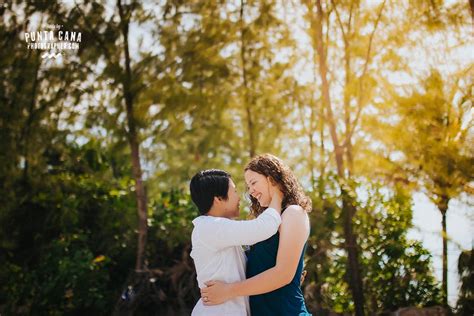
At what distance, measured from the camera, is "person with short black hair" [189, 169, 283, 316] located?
6.51 ft

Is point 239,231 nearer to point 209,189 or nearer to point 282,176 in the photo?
point 209,189

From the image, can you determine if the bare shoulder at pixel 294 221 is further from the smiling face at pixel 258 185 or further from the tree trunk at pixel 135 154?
the tree trunk at pixel 135 154

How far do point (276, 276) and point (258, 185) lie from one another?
1.24ft

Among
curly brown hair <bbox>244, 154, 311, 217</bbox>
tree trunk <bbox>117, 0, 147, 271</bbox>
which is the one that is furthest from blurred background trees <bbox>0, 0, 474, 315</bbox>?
curly brown hair <bbox>244, 154, 311, 217</bbox>

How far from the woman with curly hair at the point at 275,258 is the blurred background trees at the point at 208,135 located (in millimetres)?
3338

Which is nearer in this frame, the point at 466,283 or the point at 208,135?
the point at 466,283

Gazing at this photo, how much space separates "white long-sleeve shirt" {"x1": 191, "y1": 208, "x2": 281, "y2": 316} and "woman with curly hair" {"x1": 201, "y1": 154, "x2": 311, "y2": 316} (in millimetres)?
43

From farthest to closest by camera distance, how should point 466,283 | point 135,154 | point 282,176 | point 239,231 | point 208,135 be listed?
point 208,135 → point 135,154 → point 466,283 → point 282,176 → point 239,231

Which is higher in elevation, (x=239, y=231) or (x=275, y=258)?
(x=239, y=231)

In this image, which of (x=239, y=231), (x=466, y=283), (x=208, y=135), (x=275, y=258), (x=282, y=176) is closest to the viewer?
(x=239, y=231)

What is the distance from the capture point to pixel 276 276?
2.00 metres

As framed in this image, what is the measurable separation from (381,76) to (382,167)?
3.39 ft

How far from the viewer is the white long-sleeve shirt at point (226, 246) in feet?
6.49

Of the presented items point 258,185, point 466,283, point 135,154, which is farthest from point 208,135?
point 258,185
